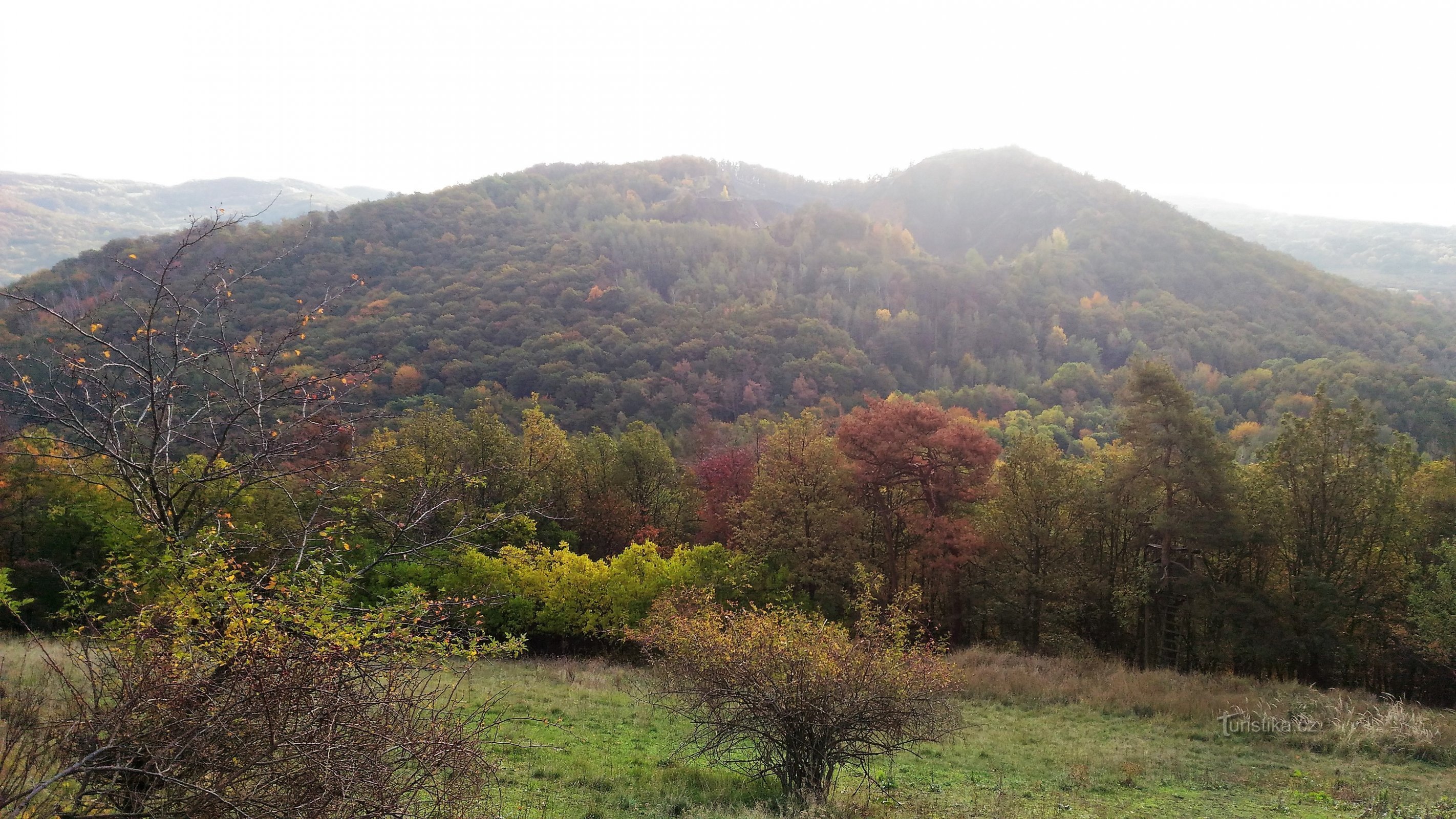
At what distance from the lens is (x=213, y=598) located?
534 centimetres

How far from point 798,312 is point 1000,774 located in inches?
3940

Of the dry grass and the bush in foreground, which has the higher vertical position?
the bush in foreground

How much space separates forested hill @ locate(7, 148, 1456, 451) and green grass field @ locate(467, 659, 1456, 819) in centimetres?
5337

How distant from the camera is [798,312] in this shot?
361 feet

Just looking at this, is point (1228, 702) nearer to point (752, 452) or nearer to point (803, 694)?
point (803, 694)

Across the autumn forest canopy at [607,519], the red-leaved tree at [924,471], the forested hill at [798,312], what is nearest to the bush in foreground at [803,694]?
the autumn forest canopy at [607,519]

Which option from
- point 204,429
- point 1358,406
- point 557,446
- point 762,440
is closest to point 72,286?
point 557,446

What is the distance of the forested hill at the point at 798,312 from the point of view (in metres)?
74.1

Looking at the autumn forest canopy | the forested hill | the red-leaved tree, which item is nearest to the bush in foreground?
the autumn forest canopy

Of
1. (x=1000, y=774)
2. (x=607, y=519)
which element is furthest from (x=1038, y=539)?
(x=607, y=519)

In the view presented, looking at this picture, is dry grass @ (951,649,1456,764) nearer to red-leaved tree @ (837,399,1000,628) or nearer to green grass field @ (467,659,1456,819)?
green grass field @ (467,659,1456,819)

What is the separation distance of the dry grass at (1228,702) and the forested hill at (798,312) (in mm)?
49859

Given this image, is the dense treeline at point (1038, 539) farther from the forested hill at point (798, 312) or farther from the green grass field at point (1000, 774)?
the forested hill at point (798, 312)

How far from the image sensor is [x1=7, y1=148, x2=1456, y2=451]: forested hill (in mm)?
74125
